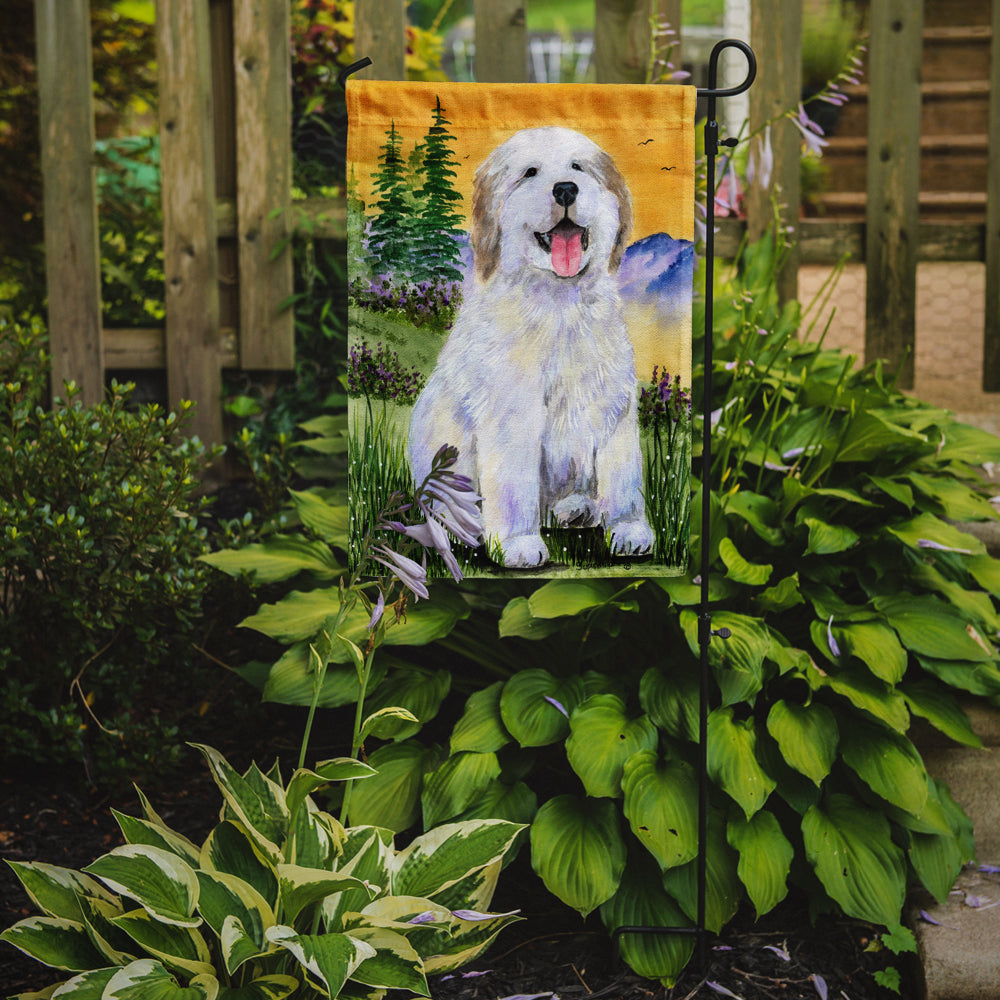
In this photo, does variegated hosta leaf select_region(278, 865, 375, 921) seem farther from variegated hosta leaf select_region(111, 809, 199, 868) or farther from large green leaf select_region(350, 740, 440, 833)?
large green leaf select_region(350, 740, 440, 833)

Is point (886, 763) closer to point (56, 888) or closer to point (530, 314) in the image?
point (530, 314)

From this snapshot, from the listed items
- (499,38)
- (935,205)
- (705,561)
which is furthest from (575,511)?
(935,205)

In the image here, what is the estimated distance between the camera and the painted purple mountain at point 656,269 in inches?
74.2

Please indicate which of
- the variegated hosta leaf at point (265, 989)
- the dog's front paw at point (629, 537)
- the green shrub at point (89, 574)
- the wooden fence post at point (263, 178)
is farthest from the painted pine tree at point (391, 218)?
the wooden fence post at point (263, 178)

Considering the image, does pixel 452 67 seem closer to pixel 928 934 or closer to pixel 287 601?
pixel 287 601

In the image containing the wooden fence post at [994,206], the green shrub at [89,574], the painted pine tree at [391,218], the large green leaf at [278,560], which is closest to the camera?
the painted pine tree at [391,218]

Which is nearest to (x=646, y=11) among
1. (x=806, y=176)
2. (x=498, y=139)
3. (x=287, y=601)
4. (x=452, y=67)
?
(x=498, y=139)

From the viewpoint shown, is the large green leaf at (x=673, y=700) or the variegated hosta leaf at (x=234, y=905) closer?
the variegated hosta leaf at (x=234, y=905)

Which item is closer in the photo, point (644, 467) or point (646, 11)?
point (644, 467)

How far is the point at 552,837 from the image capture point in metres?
1.92

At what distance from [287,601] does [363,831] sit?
70 cm

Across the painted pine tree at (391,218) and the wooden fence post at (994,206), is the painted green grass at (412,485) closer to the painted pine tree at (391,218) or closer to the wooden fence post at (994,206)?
the painted pine tree at (391,218)

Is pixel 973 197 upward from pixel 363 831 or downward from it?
upward

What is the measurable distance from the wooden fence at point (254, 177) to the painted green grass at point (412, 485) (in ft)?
5.15
